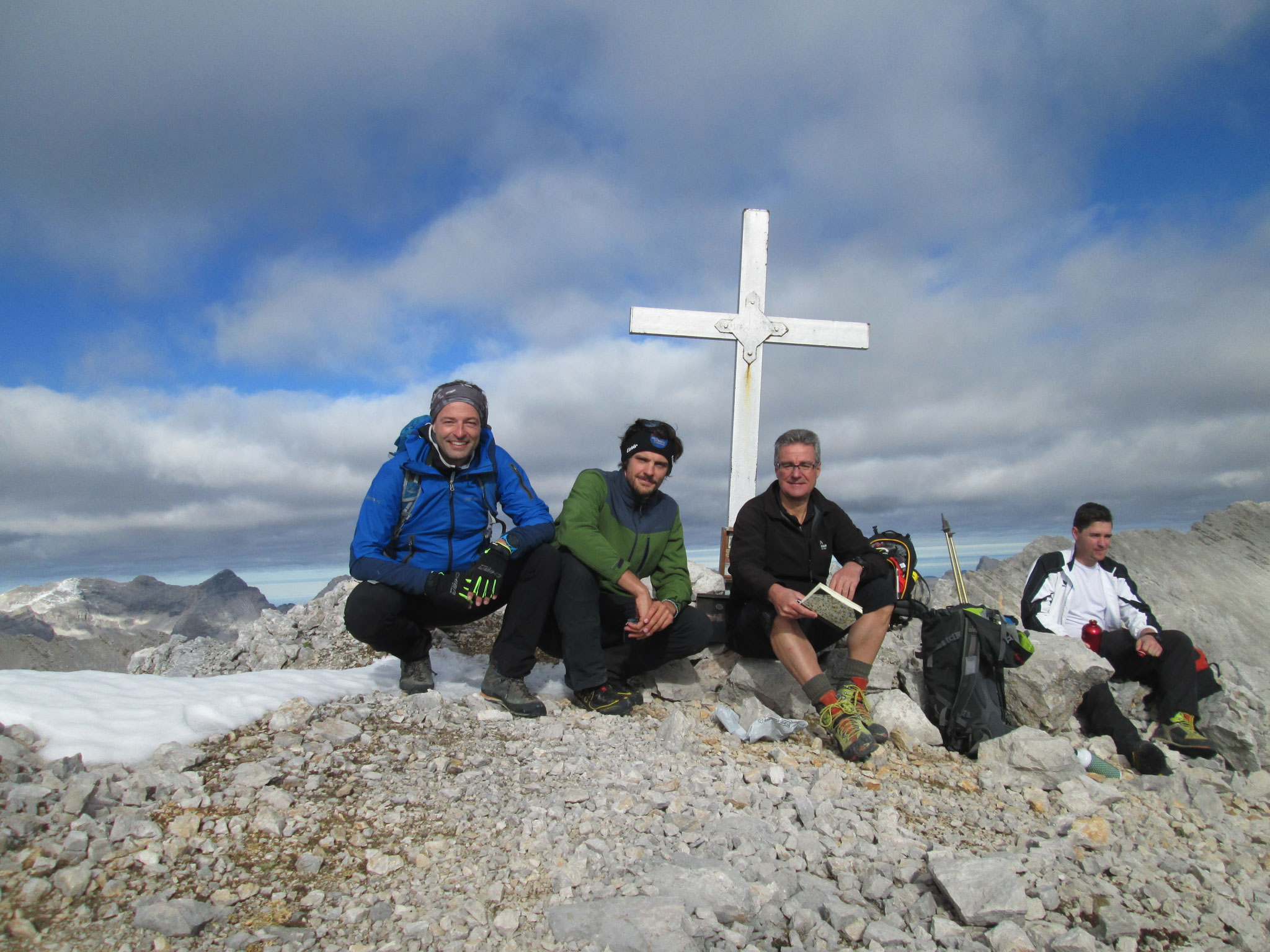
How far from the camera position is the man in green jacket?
15.3 ft

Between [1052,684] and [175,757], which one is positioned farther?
[1052,684]

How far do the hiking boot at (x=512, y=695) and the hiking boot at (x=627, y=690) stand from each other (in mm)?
540

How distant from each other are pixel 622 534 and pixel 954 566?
2804mm

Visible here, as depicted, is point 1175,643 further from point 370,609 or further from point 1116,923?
point 370,609

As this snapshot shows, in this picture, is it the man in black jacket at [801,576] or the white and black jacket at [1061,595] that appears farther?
the white and black jacket at [1061,595]

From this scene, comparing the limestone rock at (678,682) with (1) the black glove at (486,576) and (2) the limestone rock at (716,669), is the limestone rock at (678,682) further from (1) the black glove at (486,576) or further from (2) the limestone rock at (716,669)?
(1) the black glove at (486,576)

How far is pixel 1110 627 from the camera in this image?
5.73 metres

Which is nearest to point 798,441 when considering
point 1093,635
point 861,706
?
point 861,706

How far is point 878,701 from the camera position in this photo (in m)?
4.85

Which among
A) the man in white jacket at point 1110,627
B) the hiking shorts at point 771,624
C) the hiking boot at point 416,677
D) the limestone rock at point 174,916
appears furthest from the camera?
the man in white jacket at point 1110,627

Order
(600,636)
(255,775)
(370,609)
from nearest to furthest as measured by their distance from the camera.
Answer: (255,775), (370,609), (600,636)

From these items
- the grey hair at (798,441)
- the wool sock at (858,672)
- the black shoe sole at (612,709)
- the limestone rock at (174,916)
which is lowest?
the limestone rock at (174,916)

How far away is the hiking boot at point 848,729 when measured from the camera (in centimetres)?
407

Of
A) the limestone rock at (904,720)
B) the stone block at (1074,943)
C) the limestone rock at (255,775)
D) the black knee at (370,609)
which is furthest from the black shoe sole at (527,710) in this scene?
the stone block at (1074,943)
